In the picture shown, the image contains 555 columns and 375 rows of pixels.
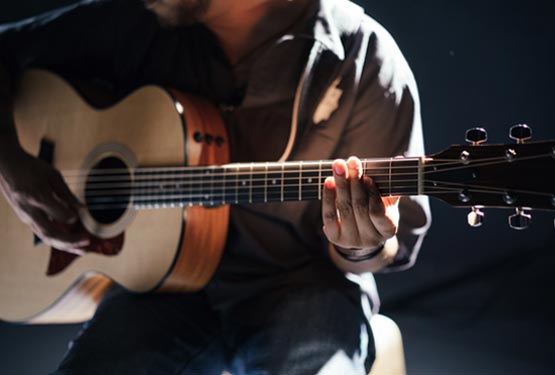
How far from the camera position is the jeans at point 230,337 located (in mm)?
1035

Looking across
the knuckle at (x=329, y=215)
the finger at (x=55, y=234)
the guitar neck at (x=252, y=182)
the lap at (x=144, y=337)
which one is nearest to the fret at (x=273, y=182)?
the guitar neck at (x=252, y=182)

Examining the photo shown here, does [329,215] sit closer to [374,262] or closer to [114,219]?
[374,262]

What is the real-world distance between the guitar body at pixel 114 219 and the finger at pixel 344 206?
315mm

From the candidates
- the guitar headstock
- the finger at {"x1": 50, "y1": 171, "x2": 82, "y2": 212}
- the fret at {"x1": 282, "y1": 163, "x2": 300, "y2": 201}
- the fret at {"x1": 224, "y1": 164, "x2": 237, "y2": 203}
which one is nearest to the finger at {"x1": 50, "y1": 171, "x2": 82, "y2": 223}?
the finger at {"x1": 50, "y1": 171, "x2": 82, "y2": 212}

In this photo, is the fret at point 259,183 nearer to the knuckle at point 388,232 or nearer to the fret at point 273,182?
the fret at point 273,182

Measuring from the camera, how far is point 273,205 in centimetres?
123

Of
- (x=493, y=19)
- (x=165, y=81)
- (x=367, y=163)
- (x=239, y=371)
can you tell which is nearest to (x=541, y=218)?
(x=493, y=19)

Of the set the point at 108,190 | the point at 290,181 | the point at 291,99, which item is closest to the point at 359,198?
the point at 290,181

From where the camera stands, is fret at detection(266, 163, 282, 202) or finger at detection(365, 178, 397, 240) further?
fret at detection(266, 163, 282, 202)

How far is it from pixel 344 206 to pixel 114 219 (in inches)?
21.9

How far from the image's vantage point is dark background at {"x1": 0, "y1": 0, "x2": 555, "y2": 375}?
4.36ft

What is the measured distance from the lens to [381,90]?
45.9 inches

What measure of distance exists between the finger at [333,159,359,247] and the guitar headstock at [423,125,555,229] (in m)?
0.12

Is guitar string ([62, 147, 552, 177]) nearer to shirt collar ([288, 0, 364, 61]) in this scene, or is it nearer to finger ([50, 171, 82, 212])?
finger ([50, 171, 82, 212])
